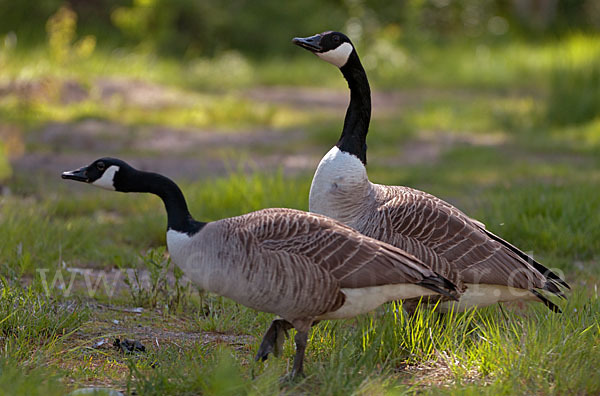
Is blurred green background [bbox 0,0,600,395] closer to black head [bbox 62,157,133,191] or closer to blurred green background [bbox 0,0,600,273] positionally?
blurred green background [bbox 0,0,600,273]

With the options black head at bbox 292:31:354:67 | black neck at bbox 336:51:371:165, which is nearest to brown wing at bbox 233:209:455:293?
black neck at bbox 336:51:371:165

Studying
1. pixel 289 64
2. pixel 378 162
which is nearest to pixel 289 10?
pixel 289 64

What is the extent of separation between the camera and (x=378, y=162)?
9.71m

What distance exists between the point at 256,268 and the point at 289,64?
13115 mm

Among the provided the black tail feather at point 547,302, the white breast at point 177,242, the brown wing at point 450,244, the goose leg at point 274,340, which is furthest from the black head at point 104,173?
the black tail feather at point 547,302

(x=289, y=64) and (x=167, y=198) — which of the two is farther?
(x=289, y=64)

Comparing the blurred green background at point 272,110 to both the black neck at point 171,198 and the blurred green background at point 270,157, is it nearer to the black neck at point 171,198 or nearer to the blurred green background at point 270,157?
the blurred green background at point 270,157

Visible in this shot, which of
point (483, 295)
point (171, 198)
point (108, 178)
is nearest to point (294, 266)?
point (171, 198)

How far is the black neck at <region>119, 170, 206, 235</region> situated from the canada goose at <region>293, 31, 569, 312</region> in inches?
43.6

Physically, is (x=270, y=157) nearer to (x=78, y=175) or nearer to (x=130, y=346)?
(x=130, y=346)

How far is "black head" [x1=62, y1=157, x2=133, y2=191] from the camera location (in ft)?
13.3

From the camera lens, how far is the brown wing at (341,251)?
3.79 metres

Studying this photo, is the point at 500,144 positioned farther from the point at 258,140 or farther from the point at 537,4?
the point at 537,4

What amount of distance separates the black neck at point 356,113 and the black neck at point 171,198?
1.35m
